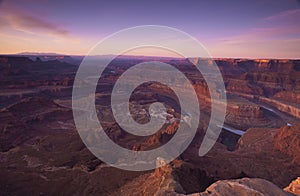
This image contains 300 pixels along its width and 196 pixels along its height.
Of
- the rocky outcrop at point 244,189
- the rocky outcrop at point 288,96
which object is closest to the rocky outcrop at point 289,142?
the rocky outcrop at point 244,189

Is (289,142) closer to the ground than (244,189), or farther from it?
closer to the ground

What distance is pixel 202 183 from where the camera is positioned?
1223cm

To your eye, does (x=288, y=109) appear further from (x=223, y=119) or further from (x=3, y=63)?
(x=3, y=63)

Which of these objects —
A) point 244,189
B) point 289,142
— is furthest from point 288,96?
point 244,189

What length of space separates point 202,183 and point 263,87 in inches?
2298

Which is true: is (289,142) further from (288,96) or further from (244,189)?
(288,96)

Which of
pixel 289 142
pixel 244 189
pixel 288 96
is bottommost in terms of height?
pixel 289 142

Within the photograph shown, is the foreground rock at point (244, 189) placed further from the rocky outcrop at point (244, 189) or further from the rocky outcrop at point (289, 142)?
the rocky outcrop at point (289, 142)

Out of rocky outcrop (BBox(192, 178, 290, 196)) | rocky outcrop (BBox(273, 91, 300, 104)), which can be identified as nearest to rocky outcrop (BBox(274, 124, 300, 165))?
rocky outcrop (BBox(192, 178, 290, 196))

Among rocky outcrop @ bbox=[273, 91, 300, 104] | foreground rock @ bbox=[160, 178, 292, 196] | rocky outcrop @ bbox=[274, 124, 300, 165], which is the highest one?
foreground rock @ bbox=[160, 178, 292, 196]

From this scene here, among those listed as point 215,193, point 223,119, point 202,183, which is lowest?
point 223,119

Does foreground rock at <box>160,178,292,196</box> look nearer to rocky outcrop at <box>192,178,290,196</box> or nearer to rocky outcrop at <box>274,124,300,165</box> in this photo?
rocky outcrop at <box>192,178,290,196</box>

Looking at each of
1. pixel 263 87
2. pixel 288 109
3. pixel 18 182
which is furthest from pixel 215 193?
pixel 263 87

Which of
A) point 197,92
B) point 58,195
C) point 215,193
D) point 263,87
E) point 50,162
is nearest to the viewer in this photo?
point 215,193
